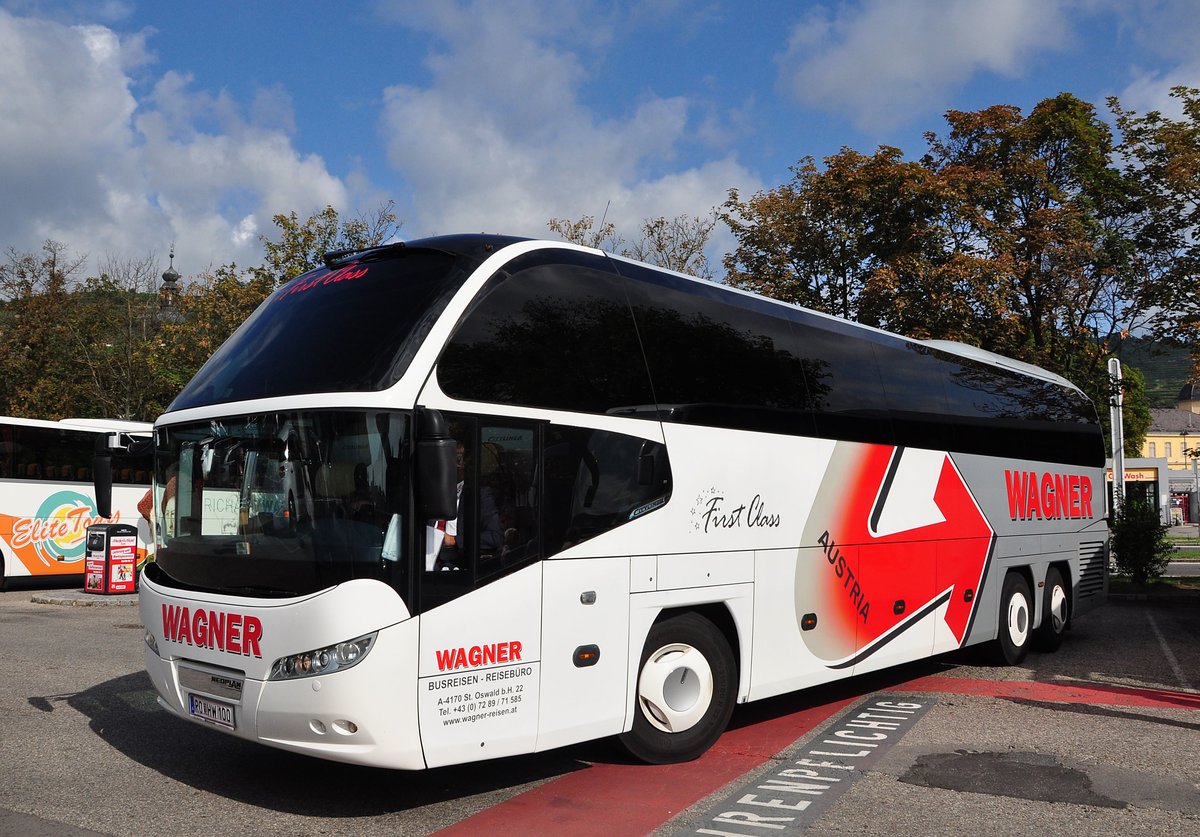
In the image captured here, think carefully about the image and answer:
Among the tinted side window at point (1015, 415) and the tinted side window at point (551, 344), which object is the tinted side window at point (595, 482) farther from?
the tinted side window at point (1015, 415)

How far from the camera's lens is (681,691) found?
6973 mm

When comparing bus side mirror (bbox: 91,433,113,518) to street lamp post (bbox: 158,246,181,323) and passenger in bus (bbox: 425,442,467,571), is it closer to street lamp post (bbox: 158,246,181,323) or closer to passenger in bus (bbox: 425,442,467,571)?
passenger in bus (bbox: 425,442,467,571)

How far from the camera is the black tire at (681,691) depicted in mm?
6734

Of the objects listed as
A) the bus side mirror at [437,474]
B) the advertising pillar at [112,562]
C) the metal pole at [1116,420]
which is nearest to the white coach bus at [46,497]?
the advertising pillar at [112,562]

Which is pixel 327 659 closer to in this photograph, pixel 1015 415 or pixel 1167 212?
pixel 1015 415

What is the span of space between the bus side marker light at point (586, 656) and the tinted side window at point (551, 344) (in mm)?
1475

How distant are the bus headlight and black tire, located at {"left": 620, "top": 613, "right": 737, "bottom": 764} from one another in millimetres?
2032

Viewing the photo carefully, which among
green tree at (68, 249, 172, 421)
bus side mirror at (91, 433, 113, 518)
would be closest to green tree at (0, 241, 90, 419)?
green tree at (68, 249, 172, 421)

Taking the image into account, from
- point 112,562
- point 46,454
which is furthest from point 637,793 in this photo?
point 46,454

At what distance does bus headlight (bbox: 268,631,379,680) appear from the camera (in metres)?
5.29

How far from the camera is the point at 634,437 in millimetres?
6680

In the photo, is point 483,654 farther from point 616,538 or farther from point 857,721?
point 857,721

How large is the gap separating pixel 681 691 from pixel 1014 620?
6.24 metres

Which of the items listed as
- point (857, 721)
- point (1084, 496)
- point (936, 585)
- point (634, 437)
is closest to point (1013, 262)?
point (1084, 496)
